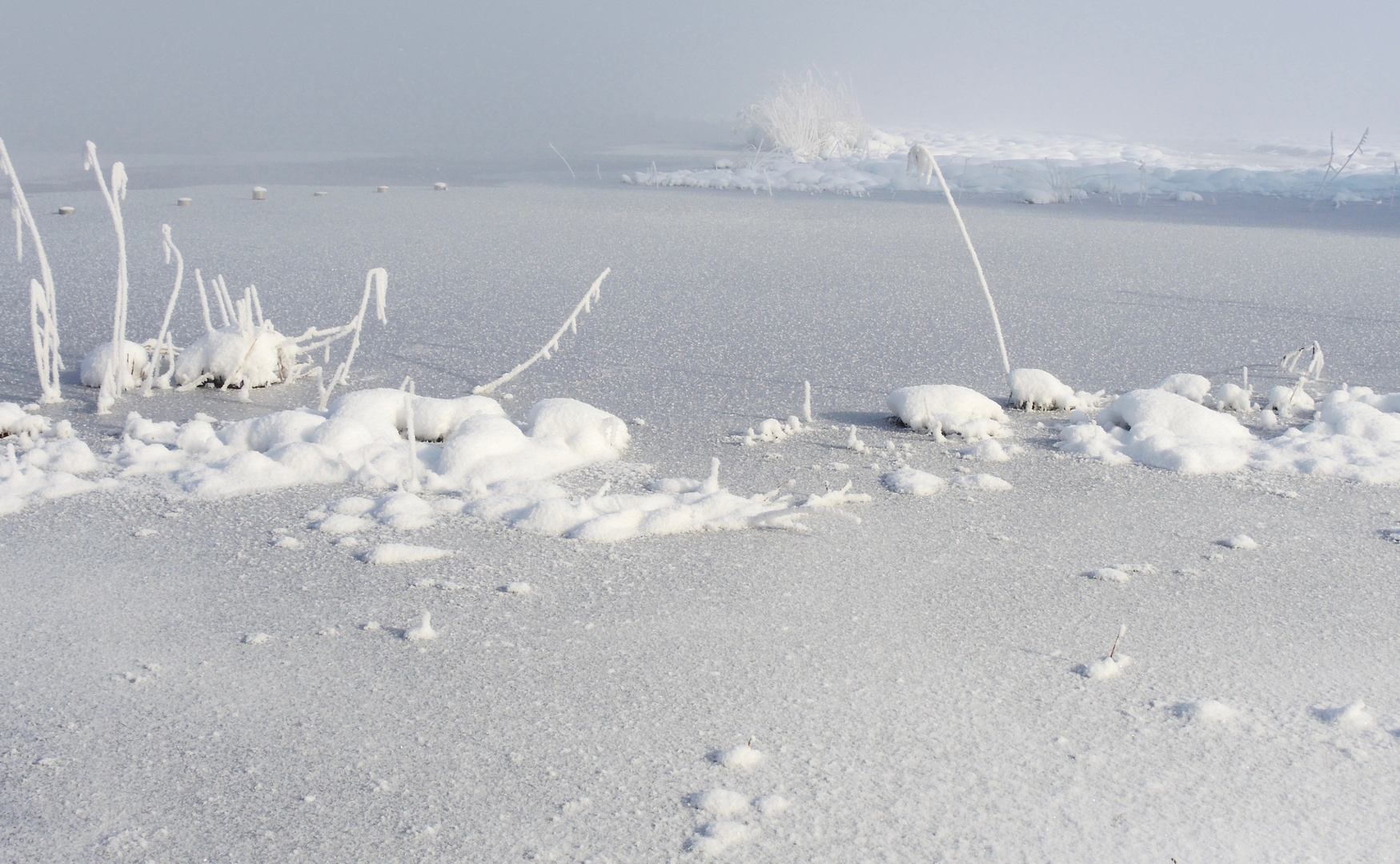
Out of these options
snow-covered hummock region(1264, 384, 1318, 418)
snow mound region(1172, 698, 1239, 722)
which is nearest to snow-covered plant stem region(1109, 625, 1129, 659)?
snow mound region(1172, 698, 1239, 722)

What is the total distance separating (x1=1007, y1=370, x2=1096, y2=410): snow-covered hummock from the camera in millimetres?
2525

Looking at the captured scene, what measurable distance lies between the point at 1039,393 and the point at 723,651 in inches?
55.7

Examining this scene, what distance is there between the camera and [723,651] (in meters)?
1.40

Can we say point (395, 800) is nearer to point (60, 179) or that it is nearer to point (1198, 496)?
point (1198, 496)

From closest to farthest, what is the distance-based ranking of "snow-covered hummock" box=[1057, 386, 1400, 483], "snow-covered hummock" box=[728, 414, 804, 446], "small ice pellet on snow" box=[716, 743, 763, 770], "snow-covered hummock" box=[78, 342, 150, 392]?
"small ice pellet on snow" box=[716, 743, 763, 770]
"snow-covered hummock" box=[1057, 386, 1400, 483]
"snow-covered hummock" box=[728, 414, 804, 446]
"snow-covered hummock" box=[78, 342, 150, 392]

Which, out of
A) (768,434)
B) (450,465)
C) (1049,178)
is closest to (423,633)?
(450,465)

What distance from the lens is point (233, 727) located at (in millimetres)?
1211

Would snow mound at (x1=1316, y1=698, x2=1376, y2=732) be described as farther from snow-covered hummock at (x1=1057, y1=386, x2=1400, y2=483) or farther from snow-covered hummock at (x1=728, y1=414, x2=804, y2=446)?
snow-covered hummock at (x1=728, y1=414, x2=804, y2=446)

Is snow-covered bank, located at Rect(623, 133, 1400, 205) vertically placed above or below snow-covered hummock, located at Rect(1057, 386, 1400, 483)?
above

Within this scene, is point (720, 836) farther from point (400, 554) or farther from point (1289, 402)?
point (1289, 402)

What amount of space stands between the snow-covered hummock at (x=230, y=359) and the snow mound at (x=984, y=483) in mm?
1726

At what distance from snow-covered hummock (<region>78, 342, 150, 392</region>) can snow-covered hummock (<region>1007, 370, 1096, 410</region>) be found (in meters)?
2.13

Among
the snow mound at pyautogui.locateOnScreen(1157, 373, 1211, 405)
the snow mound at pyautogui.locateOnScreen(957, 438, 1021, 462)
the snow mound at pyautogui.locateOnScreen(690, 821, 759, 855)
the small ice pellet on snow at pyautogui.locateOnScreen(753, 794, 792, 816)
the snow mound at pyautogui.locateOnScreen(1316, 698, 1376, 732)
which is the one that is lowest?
the snow mound at pyautogui.locateOnScreen(690, 821, 759, 855)

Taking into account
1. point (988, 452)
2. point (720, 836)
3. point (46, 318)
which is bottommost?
point (720, 836)
